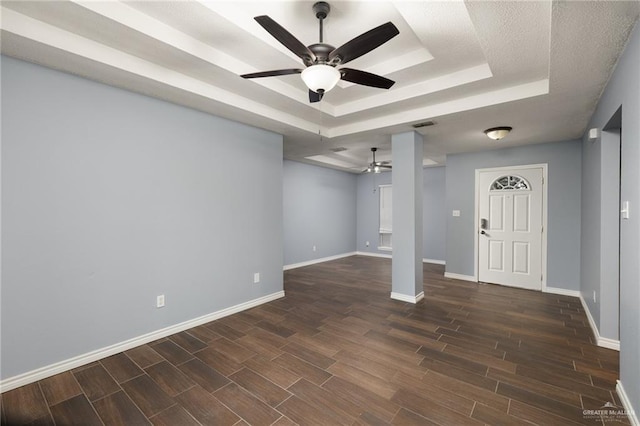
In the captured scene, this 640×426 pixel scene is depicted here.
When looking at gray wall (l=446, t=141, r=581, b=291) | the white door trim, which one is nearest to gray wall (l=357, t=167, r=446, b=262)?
the white door trim

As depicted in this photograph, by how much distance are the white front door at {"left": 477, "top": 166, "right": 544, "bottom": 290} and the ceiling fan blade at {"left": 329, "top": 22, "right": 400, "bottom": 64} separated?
4.47 m

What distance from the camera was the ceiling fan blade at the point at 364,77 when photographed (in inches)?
78.7

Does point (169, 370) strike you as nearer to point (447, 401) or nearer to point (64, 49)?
point (447, 401)

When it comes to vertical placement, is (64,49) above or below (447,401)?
above

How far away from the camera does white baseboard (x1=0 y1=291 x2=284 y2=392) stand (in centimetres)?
210

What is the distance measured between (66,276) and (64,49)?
1794 millimetres

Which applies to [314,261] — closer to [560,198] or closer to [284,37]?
[560,198]

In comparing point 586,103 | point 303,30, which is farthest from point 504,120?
point 303,30

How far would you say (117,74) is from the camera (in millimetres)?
2393

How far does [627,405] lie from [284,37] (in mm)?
3219

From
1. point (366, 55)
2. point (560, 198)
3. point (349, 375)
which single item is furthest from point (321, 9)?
point (560, 198)

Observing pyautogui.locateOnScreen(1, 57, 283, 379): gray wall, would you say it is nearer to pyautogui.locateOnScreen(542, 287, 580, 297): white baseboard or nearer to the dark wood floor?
the dark wood floor

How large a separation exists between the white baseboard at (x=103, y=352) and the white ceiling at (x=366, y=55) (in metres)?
2.45

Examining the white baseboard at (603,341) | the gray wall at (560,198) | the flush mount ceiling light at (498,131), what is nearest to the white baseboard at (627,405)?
the white baseboard at (603,341)
